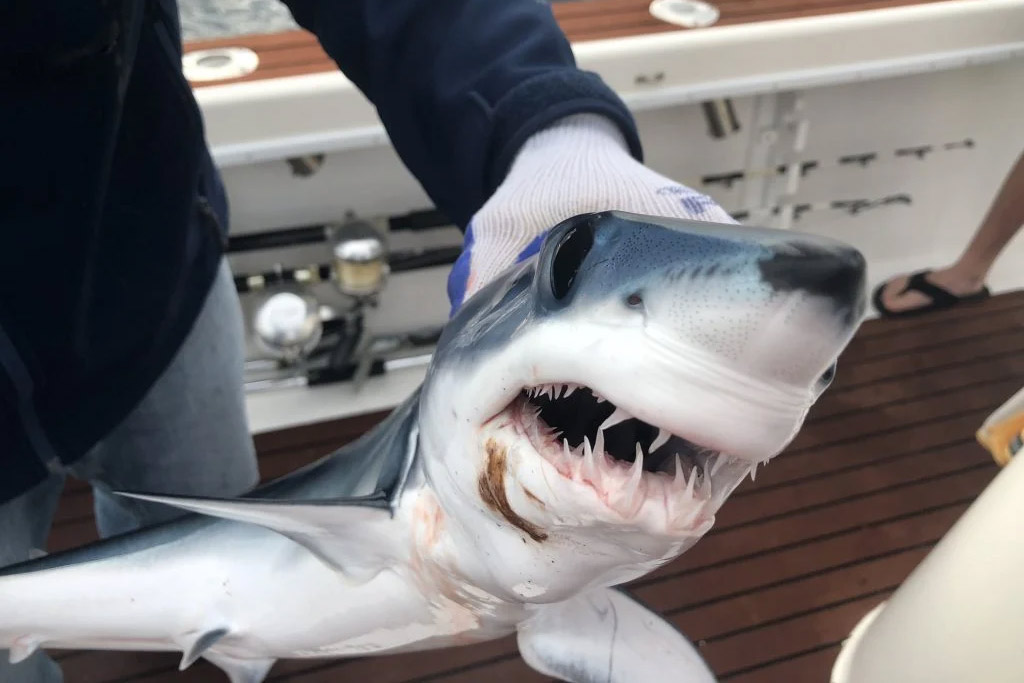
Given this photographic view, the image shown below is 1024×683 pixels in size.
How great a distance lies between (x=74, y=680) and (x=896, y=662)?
1428 mm

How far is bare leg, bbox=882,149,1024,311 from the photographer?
7.36 ft

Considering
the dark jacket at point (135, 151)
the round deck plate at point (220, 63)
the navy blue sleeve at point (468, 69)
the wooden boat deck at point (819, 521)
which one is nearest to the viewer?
the dark jacket at point (135, 151)

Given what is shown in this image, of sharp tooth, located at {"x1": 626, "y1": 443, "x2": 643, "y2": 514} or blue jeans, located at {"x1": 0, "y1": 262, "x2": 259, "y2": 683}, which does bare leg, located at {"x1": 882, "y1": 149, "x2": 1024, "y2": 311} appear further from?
sharp tooth, located at {"x1": 626, "y1": 443, "x2": 643, "y2": 514}

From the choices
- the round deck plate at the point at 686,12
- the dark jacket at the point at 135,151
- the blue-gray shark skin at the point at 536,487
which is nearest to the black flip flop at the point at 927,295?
the round deck plate at the point at 686,12

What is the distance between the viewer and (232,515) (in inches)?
26.0

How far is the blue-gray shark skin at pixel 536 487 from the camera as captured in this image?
1.35 feet

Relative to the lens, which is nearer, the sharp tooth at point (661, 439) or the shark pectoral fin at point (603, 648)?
the sharp tooth at point (661, 439)

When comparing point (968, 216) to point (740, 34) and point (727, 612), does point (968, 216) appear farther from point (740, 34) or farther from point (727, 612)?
point (727, 612)

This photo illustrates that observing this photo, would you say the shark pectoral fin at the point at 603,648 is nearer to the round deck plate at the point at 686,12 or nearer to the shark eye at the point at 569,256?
the shark eye at the point at 569,256

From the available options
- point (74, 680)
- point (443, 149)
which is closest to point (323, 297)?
point (74, 680)

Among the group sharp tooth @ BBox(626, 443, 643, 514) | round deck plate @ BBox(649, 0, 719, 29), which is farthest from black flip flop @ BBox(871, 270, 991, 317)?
sharp tooth @ BBox(626, 443, 643, 514)

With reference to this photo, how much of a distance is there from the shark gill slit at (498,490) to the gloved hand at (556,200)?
0.28 m

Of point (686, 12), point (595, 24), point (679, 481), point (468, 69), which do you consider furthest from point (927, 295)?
point (679, 481)

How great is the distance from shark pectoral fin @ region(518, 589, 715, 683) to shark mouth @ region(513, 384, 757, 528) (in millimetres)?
360
